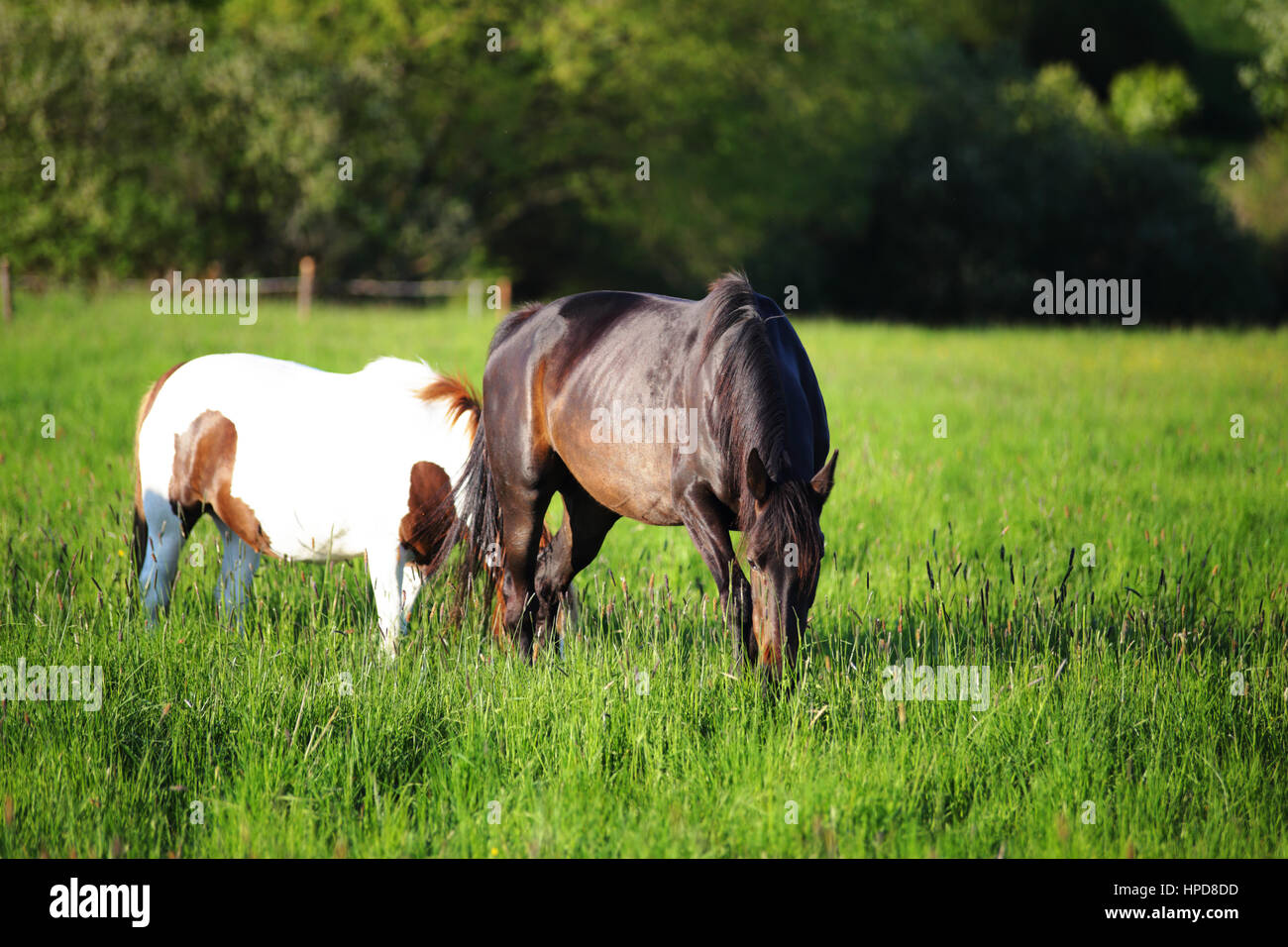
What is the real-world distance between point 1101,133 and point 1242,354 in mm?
18304

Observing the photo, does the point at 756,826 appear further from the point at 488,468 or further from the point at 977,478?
the point at 977,478

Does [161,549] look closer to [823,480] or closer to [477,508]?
[477,508]

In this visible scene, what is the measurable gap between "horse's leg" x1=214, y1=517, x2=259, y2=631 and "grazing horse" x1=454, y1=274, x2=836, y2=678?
1.33 m

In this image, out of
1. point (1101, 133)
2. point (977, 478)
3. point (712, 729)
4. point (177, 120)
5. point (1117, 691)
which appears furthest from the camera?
point (1101, 133)

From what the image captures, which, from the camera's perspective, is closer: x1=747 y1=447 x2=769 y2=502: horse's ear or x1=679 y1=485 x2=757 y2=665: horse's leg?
x1=747 y1=447 x2=769 y2=502: horse's ear

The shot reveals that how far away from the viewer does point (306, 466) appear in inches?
193

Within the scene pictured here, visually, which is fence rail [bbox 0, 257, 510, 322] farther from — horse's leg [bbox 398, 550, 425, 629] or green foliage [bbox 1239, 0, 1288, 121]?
green foliage [bbox 1239, 0, 1288, 121]

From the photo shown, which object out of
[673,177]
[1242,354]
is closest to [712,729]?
[1242,354]

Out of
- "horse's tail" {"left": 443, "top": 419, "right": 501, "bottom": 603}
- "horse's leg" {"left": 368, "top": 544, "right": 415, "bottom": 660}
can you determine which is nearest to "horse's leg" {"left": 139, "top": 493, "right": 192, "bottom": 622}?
"horse's leg" {"left": 368, "top": 544, "right": 415, "bottom": 660}

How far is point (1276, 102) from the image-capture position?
1411 inches

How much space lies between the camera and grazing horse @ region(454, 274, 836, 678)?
3.61 m

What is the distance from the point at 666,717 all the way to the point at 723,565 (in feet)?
2.02

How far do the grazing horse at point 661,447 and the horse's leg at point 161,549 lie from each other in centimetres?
154

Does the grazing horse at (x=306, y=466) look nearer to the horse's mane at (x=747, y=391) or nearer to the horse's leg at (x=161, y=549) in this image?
the horse's leg at (x=161, y=549)
